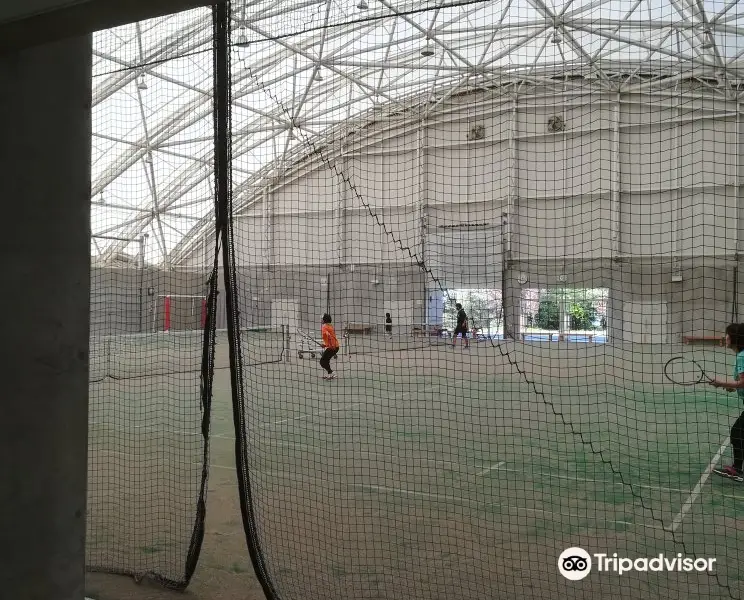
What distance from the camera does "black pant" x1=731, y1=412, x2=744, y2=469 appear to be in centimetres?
624

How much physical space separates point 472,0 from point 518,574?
10.4 ft

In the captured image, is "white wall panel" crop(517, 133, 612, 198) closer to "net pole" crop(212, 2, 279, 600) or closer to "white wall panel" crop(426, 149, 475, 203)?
"white wall panel" crop(426, 149, 475, 203)

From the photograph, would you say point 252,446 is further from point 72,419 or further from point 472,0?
point 472,0

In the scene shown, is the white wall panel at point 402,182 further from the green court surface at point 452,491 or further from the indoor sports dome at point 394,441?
the green court surface at point 452,491

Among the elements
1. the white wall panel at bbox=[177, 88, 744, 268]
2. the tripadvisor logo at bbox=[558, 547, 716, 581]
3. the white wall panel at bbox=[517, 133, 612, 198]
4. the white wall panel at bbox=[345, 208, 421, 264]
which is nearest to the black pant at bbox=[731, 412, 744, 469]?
the tripadvisor logo at bbox=[558, 547, 716, 581]

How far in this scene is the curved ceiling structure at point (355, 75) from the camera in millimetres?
18453

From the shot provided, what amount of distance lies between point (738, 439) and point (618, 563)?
297cm

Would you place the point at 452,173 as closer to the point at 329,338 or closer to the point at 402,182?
the point at 402,182

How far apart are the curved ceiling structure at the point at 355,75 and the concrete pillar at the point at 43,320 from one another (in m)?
13.6

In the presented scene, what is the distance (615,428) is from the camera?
8.86m

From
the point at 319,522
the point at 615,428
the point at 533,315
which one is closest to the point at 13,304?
the point at 319,522

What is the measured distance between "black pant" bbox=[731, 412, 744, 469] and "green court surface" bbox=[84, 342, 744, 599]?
0.96 ft

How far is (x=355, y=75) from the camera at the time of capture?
933 inches

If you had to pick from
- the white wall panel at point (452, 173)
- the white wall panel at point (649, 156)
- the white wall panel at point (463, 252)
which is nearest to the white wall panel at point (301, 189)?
the white wall panel at point (452, 173)
